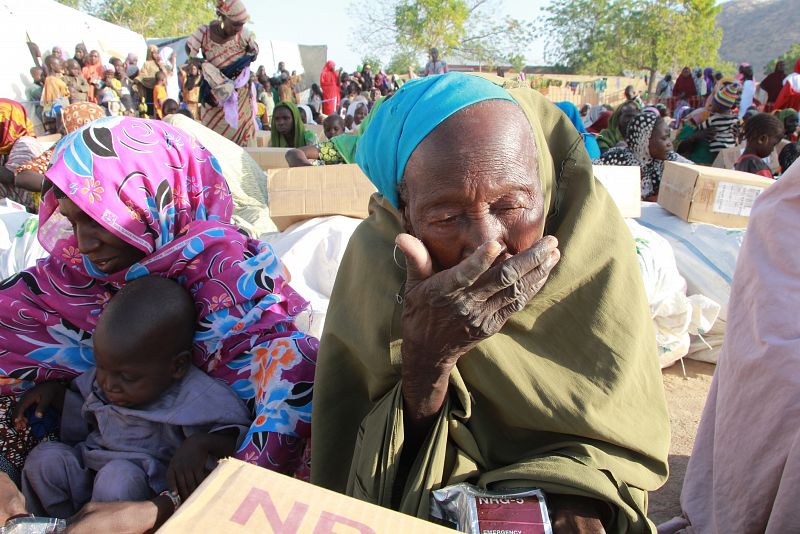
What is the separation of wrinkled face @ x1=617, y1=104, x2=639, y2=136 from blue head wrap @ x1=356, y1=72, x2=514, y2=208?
678 centimetres

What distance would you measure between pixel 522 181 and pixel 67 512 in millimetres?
1643

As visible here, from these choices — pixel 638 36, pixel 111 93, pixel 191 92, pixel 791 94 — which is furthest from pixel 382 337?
pixel 638 36

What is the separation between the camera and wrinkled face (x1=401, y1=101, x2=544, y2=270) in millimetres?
1177

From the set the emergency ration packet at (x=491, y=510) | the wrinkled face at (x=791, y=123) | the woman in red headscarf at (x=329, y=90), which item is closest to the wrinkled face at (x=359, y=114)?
the woman in red headscarf at (x=329, y=90)

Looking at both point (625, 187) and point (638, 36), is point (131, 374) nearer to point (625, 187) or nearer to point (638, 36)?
point (625, 187)

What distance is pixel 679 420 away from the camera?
3.39 m

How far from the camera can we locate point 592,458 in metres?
1.26

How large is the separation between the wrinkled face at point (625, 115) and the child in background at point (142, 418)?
277 inches

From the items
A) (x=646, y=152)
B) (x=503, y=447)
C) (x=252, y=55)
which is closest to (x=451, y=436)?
(x=503, y=447)

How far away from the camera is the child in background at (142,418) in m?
1.56

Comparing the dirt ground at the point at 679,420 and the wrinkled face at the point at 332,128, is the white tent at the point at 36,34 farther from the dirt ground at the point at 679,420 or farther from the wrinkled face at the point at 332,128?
the dirt ground at the point at 679,420

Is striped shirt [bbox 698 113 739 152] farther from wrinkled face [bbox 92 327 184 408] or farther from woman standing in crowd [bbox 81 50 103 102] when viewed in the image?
woman standing in crowd [bbox 81 50 103 102]

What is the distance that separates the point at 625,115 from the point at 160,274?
710 cm

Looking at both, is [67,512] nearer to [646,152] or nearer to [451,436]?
[451,436]
